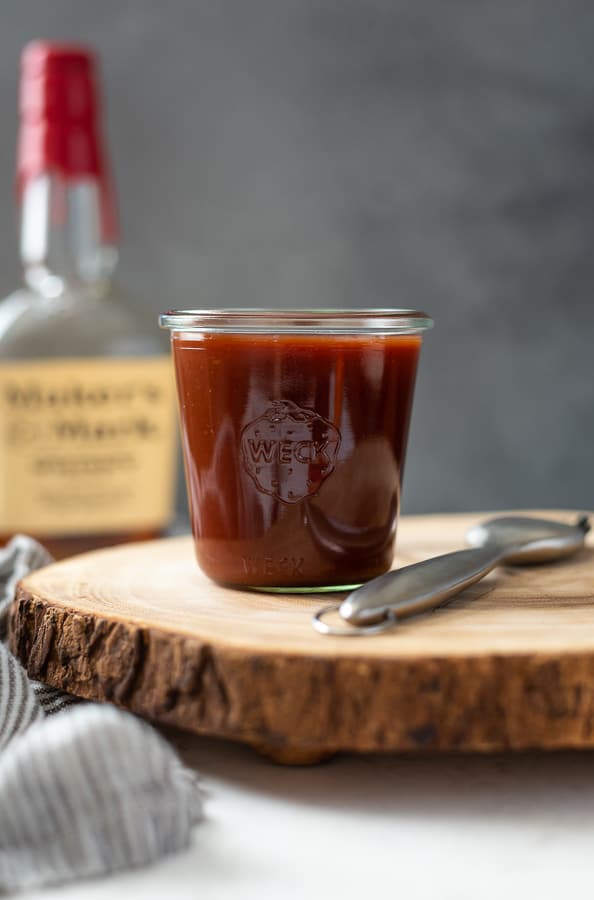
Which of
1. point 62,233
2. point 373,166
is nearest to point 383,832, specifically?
point 62,233

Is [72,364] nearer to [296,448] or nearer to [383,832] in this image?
[296,448]

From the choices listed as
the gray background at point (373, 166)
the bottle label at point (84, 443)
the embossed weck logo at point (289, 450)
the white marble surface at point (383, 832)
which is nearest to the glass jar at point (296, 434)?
the embossed weck logo at point (289, 450)

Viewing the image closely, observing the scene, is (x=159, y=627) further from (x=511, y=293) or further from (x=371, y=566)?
(x=511, y=293)

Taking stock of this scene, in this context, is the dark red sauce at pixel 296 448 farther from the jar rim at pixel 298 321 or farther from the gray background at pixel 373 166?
the gray background at pixel 373 166

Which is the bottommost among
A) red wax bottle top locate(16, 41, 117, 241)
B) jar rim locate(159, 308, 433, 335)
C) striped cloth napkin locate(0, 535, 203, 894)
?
striped cloth napkin locate(0, 535, 203, 894)

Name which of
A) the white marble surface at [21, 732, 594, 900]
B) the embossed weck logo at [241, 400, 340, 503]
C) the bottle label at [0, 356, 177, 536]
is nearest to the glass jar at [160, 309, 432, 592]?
the embossed weck logo at [241, 400, 340, 503]

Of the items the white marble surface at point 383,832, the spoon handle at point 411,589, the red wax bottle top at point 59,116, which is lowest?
the white marble surface at point 383,832

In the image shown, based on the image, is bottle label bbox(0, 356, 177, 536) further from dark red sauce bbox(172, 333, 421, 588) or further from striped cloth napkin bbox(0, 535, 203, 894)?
striped cloth napkin bbox(0, 535, 203, 894)

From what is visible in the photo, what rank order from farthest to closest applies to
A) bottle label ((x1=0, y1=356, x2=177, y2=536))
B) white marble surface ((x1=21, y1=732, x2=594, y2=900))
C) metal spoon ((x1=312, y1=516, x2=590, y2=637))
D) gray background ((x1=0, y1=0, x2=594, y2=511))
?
gray background ((x1=0, y1=0, x2=594, y2=511))
bottle label ((x1=0, y1=356, x2=177, y2=536))
metal spoon ((x1=312, y1=516, x2=590, y2=637))
white marble surface ((x1=21, y1=732, x2=594, y2=900))
